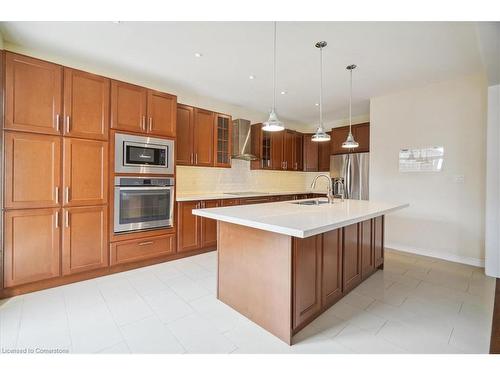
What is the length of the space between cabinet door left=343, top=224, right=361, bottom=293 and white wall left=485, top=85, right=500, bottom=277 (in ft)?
5.70

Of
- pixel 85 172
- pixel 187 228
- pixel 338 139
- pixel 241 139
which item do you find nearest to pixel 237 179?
pixel 241 139

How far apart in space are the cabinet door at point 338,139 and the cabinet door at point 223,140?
2187mm

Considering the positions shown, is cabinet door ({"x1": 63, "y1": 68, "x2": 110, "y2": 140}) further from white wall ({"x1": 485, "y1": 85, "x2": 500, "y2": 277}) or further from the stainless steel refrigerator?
white wall ({"x1": 485, "y1": 85, "x2": 500, "y2": 277})

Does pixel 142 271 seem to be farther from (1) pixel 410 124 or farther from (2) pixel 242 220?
(1) pixel 410 124

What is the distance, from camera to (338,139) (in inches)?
196

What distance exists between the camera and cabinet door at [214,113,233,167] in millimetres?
4174

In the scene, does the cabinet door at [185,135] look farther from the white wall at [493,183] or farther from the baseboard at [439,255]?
the white wall at [493,183]

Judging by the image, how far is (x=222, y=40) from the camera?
2.42 metres

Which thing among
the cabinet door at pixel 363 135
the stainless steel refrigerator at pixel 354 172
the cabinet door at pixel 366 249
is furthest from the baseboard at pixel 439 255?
the cabinet door at pixel 363 135

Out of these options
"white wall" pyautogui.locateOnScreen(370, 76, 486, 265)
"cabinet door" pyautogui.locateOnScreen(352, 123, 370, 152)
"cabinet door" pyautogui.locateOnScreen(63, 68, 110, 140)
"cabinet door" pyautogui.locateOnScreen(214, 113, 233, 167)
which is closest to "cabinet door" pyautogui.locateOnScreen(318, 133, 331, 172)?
"cabinet door" pyautogui.locateOnScreen(352, 123, 370, 152)

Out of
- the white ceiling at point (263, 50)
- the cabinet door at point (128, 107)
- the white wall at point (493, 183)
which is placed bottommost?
the white wall at point (493, 183)

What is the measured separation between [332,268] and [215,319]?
1076mm

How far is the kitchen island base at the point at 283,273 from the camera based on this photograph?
1.68 meters

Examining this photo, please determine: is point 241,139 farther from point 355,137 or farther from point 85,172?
point 85,172
